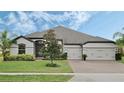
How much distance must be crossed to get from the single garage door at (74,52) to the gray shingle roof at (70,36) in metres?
0.16

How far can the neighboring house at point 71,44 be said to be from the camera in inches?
346

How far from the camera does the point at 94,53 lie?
8984 mm

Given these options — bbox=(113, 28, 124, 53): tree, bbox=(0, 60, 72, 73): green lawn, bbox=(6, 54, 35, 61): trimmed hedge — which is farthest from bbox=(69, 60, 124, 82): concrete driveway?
bbox=(6, 54, 35, 61): trimmed hedge

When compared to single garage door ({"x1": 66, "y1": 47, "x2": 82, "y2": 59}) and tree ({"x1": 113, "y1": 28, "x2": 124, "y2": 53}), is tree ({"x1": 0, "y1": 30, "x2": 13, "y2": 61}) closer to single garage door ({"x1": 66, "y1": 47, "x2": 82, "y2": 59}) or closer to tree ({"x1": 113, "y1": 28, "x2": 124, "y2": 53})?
single garage door ({"x1": 66, "y1": 47, "x2": 82, "y2": 59})

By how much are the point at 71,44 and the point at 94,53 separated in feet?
1.98

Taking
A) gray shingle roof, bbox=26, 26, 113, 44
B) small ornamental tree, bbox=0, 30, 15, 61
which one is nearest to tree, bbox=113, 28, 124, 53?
gray shingle roof, bbox=26, 26, 113, 44

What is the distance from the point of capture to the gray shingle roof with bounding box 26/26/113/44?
880 centimetres

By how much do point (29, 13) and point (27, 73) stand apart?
4.54ft

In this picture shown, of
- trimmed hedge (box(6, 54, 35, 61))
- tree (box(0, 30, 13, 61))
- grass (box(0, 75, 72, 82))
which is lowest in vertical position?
grass (box(0, 75, 72, 82))

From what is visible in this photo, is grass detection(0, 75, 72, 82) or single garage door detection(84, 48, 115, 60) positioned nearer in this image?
grass detection(0, 75, 72, 82)

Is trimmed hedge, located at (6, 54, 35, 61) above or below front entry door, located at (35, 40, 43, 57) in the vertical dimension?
below

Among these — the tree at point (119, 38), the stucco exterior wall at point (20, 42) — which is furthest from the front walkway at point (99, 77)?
the stucco exterior wall at point (20, 42)
